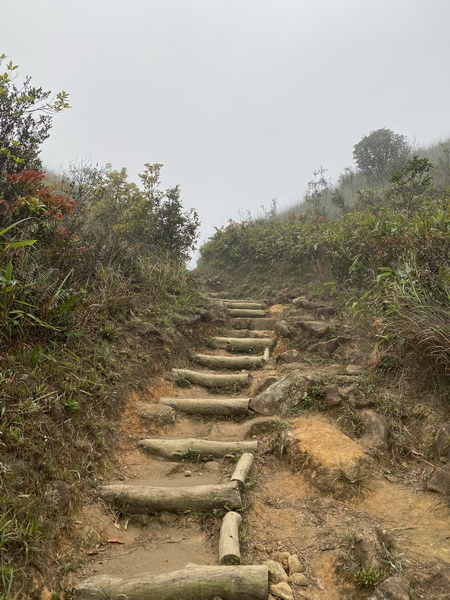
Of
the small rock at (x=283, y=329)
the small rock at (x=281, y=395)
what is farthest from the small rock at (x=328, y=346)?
the small rock at (x=281, y=395)

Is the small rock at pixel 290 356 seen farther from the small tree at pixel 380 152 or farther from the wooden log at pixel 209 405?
the small tree at pixel 380 152

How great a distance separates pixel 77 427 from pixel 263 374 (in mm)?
2837

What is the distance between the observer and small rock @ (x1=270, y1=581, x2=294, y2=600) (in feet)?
7.25

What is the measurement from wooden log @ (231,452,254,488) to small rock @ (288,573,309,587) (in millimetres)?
852

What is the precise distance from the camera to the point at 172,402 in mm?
4629

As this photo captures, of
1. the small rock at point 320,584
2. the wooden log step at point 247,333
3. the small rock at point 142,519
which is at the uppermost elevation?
the wooden log step at point 247,333

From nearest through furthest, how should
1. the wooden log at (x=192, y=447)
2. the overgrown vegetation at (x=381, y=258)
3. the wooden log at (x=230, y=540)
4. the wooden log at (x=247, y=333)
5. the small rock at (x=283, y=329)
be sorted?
the wooden log at (x=230, y=540) → the wooden log at (x=192, y=447) → the overgrown vegetation at (x=381, y=258) → the small rock at (x=283, y=329) → the wooden log at (x=247, y=333)

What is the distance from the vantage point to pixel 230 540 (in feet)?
8.28

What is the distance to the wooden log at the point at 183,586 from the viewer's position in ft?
7.15

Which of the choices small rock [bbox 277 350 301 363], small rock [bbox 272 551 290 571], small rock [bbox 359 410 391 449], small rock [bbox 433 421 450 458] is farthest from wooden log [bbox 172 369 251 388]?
small rock [bbox 272 551 290 571]

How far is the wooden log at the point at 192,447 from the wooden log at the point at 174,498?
695mm

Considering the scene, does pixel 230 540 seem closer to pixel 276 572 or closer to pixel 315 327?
pixel 276 572

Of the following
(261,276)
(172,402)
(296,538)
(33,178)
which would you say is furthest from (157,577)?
(261,276)

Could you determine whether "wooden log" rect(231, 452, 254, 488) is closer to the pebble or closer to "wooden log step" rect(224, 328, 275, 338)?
the pebble
